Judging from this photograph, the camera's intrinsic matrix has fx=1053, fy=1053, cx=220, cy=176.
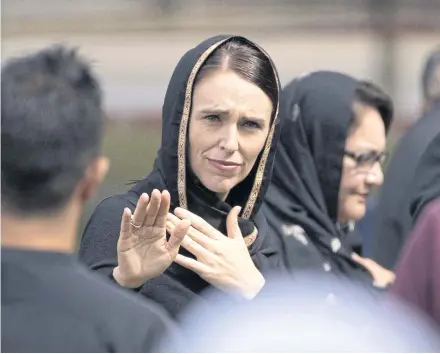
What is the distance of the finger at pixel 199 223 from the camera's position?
2319 millimetres

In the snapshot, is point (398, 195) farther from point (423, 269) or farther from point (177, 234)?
point (177, 234)

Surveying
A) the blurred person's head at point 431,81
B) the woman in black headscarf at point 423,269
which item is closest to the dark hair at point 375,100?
the woman in black headscarf at point 423,269

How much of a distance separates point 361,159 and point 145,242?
1265mm

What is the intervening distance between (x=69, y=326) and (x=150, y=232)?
0.58 m

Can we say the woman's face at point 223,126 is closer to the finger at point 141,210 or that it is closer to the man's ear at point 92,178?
the finger at point 141,210

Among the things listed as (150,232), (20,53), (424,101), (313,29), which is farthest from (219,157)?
(313,29)

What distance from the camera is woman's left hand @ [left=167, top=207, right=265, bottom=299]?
2330 millimetres

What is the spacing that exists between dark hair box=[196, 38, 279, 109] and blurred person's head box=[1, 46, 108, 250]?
860 mm

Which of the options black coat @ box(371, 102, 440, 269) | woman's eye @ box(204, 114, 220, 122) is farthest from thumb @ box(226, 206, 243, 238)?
black coat @ box(371, 102, 440, 269)

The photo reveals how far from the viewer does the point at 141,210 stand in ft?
6.80

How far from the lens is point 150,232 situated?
2.12 metres

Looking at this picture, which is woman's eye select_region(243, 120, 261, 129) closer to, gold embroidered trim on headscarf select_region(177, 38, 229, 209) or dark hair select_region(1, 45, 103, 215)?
gold embroidered trim on headscarf select_region(177, 38, 229, 209)

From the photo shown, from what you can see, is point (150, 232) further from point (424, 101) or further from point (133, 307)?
point (424, 101)

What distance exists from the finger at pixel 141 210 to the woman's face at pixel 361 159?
49.6 inches
